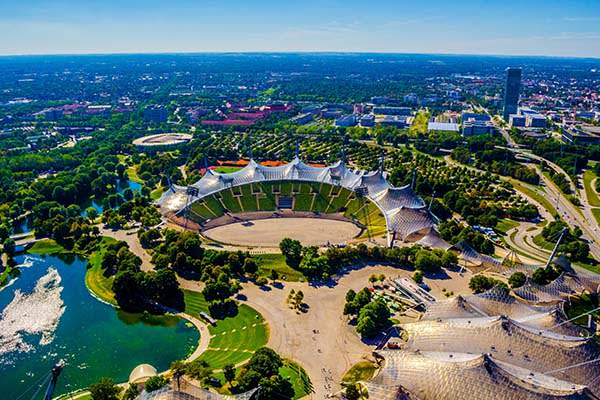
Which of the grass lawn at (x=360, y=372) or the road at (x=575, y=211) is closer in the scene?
the grass lawn at (x=360, y=372)

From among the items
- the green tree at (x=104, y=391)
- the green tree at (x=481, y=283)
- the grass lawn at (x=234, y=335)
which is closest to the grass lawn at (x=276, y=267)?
the grass lawn at (x=234, y=335)

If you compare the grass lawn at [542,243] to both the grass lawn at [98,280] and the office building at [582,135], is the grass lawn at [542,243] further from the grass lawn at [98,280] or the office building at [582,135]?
the office building at [582,135]

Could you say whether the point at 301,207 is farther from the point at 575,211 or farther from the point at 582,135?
the point at 582,135

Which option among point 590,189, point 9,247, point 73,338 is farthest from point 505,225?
point 9,247

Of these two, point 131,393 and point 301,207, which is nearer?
point 131,393

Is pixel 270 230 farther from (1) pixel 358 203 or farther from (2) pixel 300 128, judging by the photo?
(2) pixel 300 128

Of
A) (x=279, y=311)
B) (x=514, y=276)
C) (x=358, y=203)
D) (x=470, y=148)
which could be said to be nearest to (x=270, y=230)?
(x=358, y=203)
